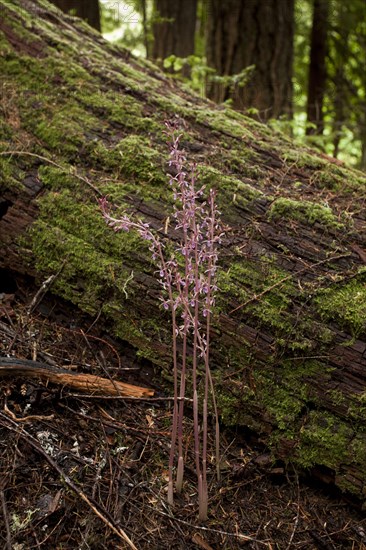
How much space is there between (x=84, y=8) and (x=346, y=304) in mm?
5717

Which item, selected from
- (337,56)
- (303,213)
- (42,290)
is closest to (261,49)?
(337,56)

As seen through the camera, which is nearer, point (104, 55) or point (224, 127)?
point (224, 127)

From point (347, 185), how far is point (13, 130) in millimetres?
2417

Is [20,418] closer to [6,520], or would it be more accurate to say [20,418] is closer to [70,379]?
[70,379]

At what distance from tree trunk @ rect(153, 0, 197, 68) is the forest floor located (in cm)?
715

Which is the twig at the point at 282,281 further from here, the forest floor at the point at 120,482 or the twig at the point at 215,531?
the twig at the point at 215,531

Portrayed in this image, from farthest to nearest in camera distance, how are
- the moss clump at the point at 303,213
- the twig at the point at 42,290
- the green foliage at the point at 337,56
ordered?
1. the green foliage at the point at 337,56
2. the moss clump at the point at 303,213
3. the twig at the point at 42,290

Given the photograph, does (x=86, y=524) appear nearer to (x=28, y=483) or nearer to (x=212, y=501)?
(x=28, y=483)

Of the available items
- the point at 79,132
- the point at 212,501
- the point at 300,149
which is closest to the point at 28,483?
the point at 212,501

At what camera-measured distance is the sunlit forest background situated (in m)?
5.64

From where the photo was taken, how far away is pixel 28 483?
6.90 feet

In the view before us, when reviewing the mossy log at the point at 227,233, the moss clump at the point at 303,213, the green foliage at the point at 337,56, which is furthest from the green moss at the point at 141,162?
the green foliage at the point at 337,56

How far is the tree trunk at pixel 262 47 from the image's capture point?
6.48 meters

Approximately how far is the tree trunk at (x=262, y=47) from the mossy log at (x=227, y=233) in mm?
2640
